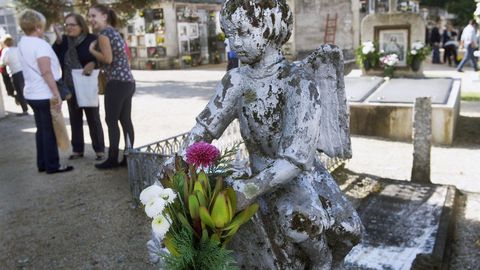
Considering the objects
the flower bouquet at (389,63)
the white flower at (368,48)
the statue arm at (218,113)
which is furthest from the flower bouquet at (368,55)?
the statue arm at (218,113)

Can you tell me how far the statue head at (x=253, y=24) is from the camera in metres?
1.73

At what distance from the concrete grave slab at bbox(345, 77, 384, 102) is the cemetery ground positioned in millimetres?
779

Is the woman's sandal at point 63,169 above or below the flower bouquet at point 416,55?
below

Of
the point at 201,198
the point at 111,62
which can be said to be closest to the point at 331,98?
the point at 201,198

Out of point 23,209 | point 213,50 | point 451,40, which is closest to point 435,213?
point 23,209

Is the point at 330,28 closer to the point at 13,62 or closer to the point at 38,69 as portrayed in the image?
the point at 13,62

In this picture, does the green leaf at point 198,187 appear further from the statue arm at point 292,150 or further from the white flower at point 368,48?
the white flower at point 368,48

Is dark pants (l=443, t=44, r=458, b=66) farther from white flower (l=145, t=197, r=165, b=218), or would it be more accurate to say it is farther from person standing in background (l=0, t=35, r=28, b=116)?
white flower (l=145, t=197, r=165, b=218)

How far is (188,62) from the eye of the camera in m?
21.3

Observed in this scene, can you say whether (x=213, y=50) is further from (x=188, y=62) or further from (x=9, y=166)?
(x=9, y=166)

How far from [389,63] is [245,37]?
8763mm

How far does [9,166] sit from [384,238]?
4.97 m

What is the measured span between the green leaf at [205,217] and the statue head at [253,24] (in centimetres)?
57

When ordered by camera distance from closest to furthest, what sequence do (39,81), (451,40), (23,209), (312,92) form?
(312,92) → (23,209) → (39,81) → (451,40)
